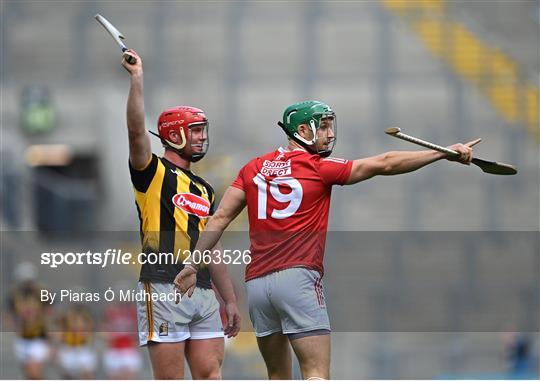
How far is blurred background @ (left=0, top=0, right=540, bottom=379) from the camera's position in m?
16.7

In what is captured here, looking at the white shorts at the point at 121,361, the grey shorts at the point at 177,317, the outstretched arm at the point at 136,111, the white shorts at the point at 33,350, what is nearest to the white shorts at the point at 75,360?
the white shorts at the point at 121,361

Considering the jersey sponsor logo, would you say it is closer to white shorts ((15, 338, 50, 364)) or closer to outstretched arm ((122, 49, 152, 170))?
outstretched arm ((122, 49, 152, 170))

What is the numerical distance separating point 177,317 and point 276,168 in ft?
2.95

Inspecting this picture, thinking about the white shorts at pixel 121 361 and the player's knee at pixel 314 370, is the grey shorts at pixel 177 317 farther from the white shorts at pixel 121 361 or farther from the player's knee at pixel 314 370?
the white shorts at pixel 121 361

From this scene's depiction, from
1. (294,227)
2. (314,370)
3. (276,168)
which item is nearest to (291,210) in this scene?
(294,227)

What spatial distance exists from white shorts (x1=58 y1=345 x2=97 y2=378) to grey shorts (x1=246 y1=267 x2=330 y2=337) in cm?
1008

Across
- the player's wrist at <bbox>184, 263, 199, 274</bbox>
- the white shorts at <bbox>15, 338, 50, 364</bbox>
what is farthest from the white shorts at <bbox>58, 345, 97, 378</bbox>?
the player's wrist at <bbox>184, 263, 199, 274</bbox>

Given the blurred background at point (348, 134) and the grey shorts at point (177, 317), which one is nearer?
the grey shorts at point (177, 317)

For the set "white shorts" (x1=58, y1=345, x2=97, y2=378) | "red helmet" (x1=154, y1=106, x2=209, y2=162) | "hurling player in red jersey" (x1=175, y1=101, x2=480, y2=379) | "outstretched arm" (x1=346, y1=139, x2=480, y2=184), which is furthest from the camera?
"white shorts" (x1=58, y1=345, x2=97, y2=378)

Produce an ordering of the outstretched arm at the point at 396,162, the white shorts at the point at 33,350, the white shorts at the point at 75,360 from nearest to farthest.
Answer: the outstretched arm at the point at 396,162 < the white shorts at the point at 33,350 < the white shorts at the point at 75,360

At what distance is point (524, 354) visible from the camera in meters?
16.0

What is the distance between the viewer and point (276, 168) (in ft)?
21.4

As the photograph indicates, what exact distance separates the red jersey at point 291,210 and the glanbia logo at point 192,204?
0.37 meters

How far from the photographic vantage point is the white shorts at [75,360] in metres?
16.3
